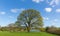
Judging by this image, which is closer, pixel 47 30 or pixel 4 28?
pixel 4 28

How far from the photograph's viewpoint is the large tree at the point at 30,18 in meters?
25.4

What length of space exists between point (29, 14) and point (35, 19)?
1599 mm

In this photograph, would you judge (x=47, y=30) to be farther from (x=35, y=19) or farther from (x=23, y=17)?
(x=23, y=17)

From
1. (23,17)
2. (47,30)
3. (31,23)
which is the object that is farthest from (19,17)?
(47,30)

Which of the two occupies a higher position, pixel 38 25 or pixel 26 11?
pixel 26 11

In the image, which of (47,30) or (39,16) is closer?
(39,16)

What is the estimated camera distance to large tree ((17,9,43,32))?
25.4m

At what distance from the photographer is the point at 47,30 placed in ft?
93.9

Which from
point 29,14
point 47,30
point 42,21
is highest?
point 29,14

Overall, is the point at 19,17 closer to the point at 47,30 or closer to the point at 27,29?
the point at 27,29

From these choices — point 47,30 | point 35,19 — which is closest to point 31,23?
point 35,19

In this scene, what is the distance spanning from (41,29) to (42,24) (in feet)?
4.00

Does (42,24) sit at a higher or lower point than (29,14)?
lower

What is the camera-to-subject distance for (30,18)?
2547cm
